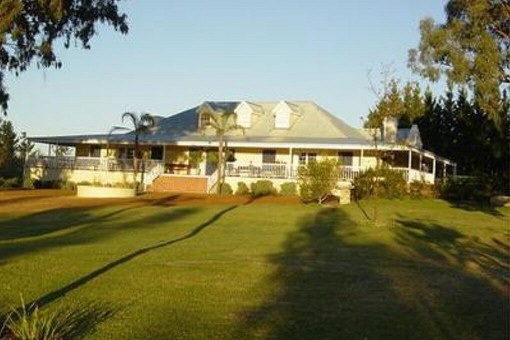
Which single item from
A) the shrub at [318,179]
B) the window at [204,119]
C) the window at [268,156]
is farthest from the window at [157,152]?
the shrub at [318,179]

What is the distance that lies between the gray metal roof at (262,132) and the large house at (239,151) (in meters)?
0.06

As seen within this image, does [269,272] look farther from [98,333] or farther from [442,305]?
[98,333]

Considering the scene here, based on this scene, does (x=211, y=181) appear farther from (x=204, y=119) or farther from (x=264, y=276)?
(x=264, y=276)

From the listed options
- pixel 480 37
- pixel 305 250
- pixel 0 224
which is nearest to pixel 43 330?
pixel 305 250

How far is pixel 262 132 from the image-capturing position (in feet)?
165

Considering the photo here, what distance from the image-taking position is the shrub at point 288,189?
4303 centimetres

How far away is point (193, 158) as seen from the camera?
161ft

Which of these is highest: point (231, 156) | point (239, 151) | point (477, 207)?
point (239, 151)

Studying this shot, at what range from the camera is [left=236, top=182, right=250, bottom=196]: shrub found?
44.0 m

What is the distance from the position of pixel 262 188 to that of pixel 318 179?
8.60 m

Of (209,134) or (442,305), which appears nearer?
(442,305)

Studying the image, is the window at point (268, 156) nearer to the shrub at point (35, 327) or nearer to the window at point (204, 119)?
the window at point (204, 119)

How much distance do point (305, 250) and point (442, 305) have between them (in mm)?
7090

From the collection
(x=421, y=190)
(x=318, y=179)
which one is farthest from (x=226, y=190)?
(x=421, y=190)
